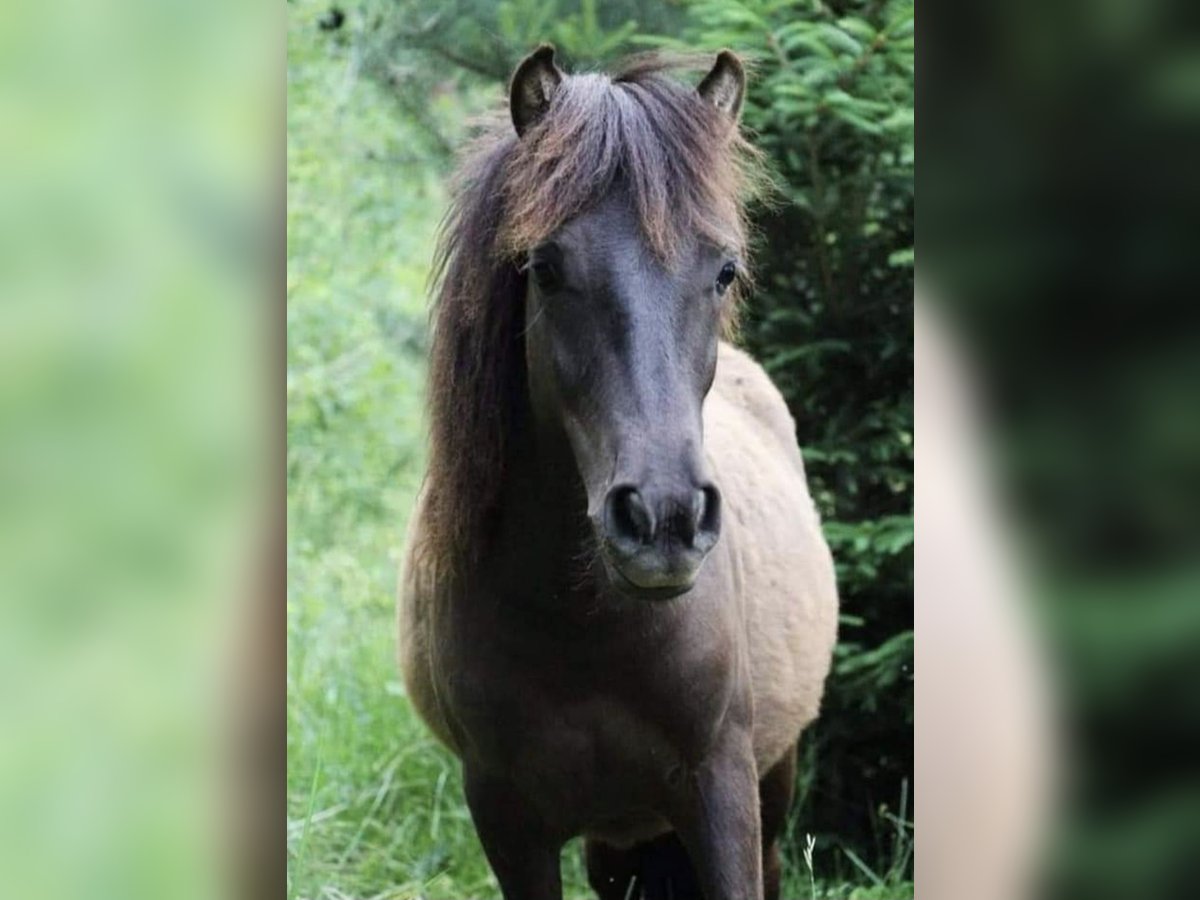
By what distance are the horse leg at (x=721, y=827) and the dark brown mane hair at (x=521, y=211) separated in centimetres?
49

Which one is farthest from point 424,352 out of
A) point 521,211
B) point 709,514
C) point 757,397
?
point 709,514

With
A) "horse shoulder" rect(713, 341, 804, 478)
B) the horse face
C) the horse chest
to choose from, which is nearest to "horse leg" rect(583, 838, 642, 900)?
the horse chest

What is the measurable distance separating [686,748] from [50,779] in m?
0.98

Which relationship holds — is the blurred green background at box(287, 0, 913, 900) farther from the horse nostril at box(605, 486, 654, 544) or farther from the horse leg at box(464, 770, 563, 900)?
the horse nostril at box(605, 486, 654, 544)

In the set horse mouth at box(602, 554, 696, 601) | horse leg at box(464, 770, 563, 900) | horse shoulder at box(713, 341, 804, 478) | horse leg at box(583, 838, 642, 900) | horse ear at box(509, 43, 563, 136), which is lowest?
horse leg at box(583, 838, 642, 900)

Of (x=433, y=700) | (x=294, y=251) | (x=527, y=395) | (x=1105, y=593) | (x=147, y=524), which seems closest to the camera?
(x=1105, y=593)

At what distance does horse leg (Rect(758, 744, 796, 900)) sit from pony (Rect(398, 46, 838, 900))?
1.08 ft

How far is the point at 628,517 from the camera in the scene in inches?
63.3

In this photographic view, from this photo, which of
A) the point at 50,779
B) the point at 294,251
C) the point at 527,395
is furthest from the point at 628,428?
the point at 294,251

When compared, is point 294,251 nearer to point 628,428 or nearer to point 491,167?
point 491,167

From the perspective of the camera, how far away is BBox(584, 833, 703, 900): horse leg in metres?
2.46

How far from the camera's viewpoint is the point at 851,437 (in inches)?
105

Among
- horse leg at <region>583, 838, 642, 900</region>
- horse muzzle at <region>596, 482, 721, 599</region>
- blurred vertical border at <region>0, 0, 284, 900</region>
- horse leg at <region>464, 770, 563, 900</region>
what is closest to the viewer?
blurred vertical border at <region>0, 0, 284, 900</region>

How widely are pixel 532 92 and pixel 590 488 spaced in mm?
590
